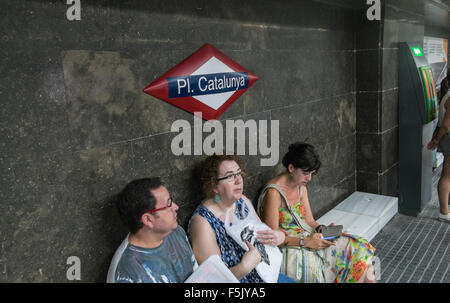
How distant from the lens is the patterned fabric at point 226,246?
2.76 m

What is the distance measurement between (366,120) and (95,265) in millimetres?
4131

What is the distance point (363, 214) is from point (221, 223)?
260cm

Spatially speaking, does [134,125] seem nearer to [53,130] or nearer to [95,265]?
[53,130]

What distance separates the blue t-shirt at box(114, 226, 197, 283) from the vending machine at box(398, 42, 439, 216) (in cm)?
404

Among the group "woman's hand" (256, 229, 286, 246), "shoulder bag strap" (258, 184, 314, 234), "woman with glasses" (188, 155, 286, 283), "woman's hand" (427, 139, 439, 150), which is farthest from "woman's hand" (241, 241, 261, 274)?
"woman's hand" (427, 139, 439, 150)

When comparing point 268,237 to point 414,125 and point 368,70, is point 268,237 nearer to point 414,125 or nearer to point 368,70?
point 368,70

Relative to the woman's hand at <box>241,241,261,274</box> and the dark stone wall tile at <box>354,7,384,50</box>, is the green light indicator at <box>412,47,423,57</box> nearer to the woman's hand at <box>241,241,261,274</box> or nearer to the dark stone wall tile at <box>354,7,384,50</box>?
the dark stone wall tile at <box>354,7,384,50</box>

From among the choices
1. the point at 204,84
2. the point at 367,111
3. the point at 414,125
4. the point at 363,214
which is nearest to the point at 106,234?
the point at 204,84

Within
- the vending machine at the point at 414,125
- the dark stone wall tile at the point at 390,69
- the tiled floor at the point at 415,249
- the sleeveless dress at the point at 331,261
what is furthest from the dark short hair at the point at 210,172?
the vending machine at the point at 414,125

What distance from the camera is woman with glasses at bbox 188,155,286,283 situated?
2.67 metres

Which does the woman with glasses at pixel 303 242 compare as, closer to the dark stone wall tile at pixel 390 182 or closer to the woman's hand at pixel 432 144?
the dark stone wall tile at pixel 390 182

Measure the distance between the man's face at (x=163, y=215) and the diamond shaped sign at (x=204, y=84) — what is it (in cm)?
68

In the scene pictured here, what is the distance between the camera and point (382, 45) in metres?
5.02
